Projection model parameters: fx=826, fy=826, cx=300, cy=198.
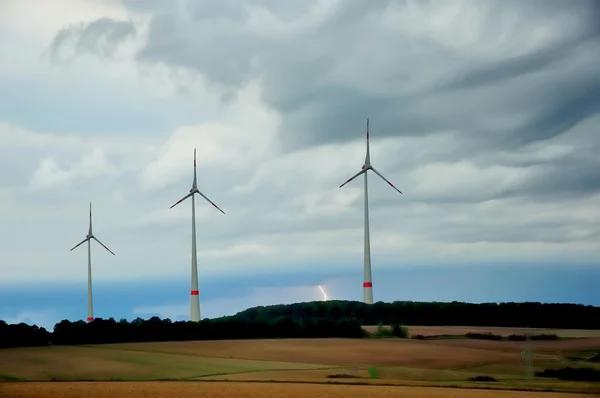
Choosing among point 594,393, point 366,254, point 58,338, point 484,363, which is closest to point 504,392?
point 594,393

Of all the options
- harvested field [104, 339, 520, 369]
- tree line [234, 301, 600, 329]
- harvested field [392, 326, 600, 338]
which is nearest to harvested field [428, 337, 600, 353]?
harvested field [104, 339, 520, 369]

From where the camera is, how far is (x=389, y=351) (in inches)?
1758

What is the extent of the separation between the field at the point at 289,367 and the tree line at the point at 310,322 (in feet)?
6.88

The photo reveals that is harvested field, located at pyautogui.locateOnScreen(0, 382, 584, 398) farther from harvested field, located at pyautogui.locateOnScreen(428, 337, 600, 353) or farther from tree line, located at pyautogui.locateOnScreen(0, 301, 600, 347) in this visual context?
Result: harvested field, located at pyautogui.locateOnScreen(428, 337, 600, 353)

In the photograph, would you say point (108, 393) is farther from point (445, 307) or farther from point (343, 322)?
point (445, 307)

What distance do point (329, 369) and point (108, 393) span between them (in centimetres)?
1186

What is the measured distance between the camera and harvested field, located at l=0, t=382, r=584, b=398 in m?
29.4

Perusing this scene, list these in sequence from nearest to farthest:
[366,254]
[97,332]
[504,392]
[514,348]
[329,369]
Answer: [504,392] < [329,369] < [514,348] < [97,332] < [366,254]

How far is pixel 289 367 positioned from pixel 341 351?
25.1 ft

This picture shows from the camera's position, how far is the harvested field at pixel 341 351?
133 feet

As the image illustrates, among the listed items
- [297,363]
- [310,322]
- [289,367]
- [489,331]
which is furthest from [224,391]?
[489,331]

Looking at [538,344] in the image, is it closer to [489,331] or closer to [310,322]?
[489,331]

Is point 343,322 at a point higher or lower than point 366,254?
lower

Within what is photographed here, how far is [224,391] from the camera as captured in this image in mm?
30172
